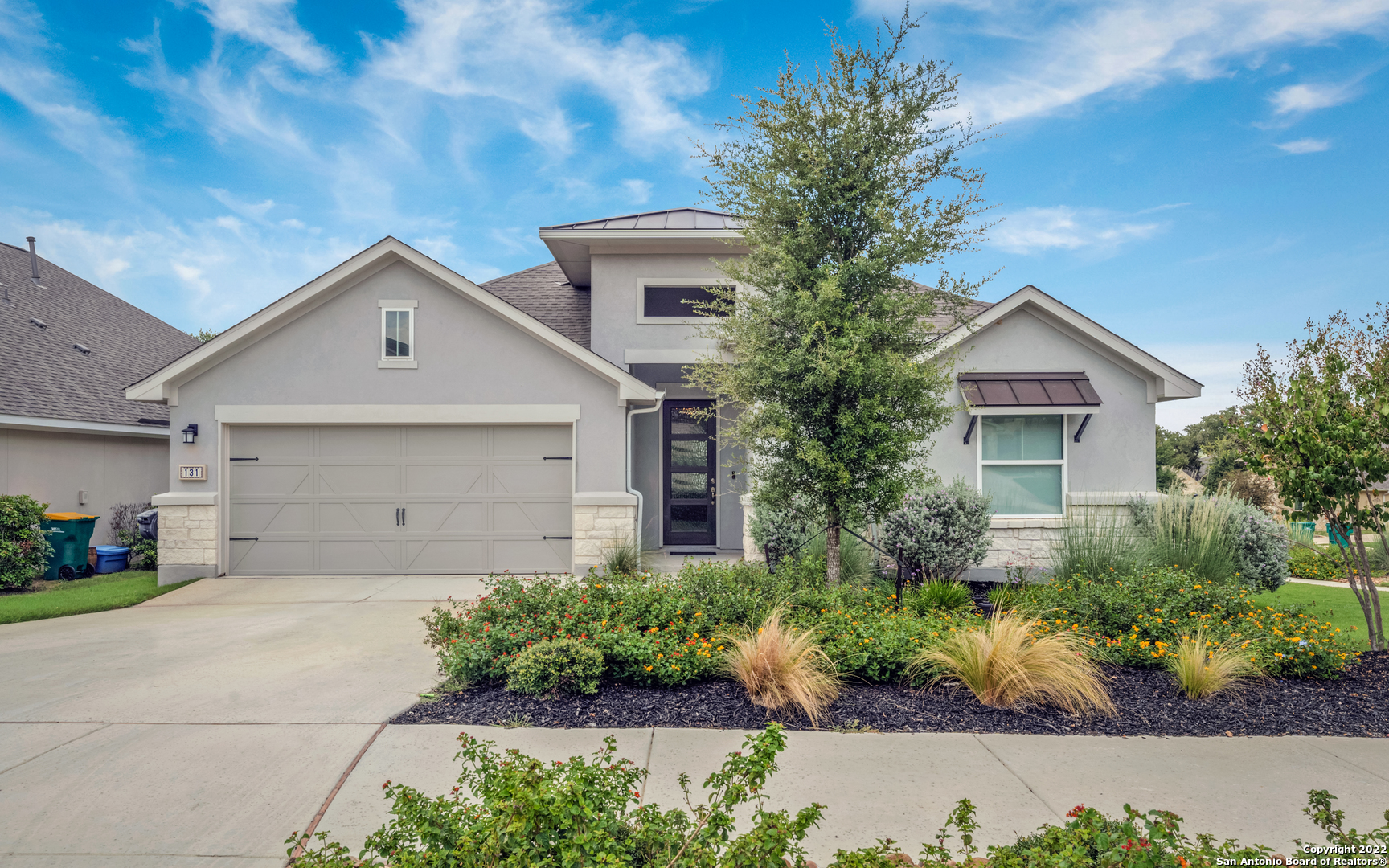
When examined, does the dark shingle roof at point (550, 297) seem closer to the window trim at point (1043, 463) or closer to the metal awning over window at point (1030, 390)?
the metal awning over window at point (1030, 390)

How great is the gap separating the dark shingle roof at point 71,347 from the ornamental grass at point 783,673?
1353 centimetres

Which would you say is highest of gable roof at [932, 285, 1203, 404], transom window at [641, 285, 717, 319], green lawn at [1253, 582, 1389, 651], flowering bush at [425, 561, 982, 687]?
transom window at [641, 285, 717, 319]

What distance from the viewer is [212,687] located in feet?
16.7

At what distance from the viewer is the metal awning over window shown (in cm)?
1004

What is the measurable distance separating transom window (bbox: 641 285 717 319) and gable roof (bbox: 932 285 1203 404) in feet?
14.1

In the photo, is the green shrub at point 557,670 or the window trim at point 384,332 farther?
the window trim at point 384,332

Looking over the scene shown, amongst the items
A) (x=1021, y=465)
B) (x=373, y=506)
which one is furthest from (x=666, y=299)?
(x=1021, y=465)

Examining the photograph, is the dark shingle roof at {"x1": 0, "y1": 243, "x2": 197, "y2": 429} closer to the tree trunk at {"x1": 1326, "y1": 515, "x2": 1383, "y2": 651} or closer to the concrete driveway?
the concrete driveway

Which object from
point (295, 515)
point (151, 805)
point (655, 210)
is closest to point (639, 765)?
point (151, 805)

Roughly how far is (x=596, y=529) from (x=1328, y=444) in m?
8.17

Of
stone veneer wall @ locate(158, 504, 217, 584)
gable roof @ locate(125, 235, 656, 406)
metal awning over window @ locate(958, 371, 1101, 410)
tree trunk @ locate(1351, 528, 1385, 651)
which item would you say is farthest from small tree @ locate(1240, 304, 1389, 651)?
stone veneer wall @ locate(158, 504, 217, 584)

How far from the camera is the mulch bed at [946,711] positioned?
13.8 feet

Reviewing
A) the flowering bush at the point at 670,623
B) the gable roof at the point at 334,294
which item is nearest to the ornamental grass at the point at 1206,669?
the flowering bush at the point at 670,623

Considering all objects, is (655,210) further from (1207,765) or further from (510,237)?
(1207,765)
